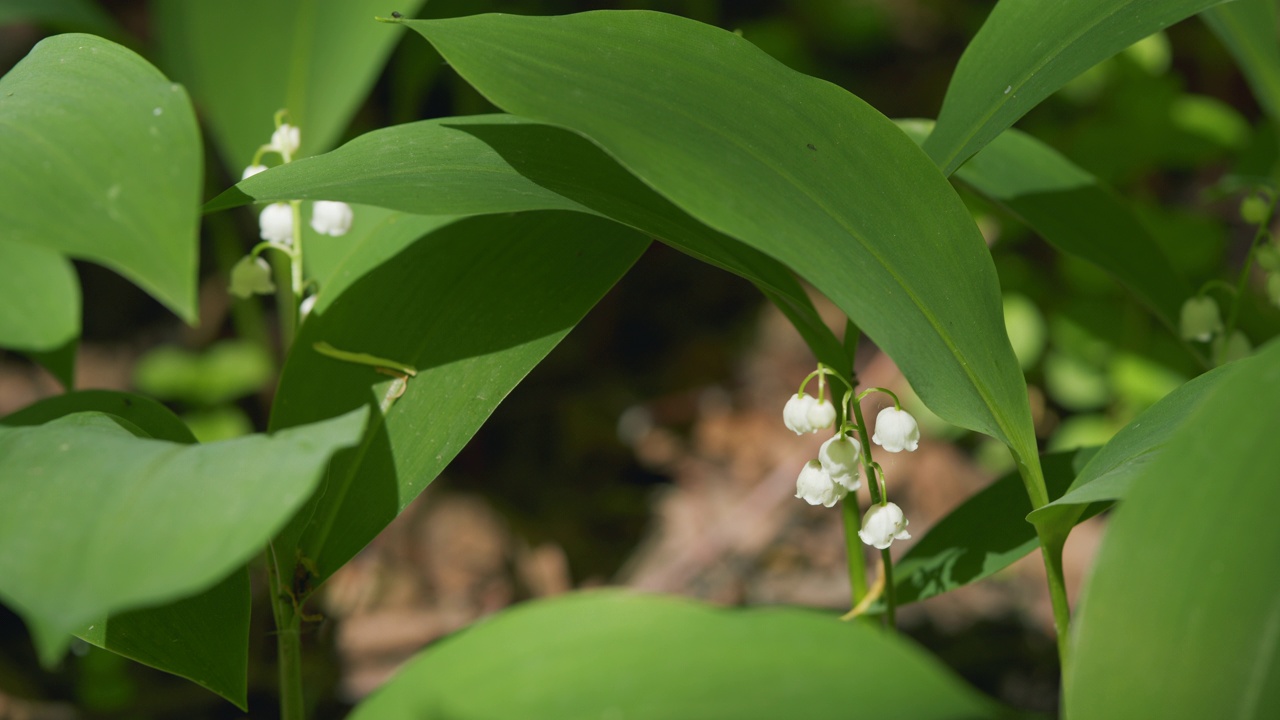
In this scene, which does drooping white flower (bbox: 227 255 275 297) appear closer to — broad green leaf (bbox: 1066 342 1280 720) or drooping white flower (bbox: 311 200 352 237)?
drooping white flower (bbox: 311 200 352 237)

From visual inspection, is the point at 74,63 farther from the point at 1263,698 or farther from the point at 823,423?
the point at 1263,698

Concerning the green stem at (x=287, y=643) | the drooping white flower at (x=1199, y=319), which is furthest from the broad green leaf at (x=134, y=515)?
the drooping white flower at (x=1199, y=319)

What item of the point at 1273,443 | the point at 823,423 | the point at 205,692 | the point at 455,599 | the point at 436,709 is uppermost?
the point at 1273,443

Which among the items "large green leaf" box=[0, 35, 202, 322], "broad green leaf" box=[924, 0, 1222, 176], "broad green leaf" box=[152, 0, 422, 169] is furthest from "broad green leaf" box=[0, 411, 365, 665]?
"broad green leaf" box=[152, 0, 422, 169]

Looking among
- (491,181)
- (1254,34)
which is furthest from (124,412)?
(1254,34)

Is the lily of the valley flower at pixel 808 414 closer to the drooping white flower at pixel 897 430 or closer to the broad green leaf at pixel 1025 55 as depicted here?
the drooping white flower at pixel 897 430

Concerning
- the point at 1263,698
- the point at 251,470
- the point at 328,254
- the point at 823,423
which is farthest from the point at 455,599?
the point at 1263,698
